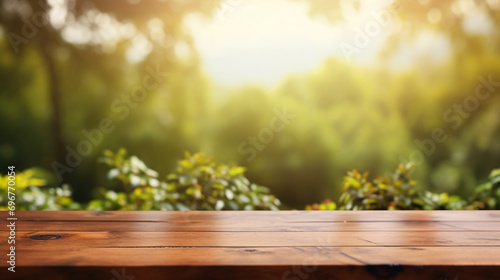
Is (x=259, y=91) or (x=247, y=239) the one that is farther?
(x=259, y=91)

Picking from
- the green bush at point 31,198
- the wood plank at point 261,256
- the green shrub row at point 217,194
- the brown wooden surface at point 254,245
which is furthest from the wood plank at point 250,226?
the green bush at point 31,198

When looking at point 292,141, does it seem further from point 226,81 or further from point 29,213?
point 29,213

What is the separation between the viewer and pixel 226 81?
141 inches

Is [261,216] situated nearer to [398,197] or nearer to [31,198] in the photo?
[398,197]

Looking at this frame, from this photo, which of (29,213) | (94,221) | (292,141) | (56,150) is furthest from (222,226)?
(56,150)

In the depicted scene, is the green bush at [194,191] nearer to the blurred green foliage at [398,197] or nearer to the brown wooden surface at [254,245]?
the blurred green foliage at [398,197]

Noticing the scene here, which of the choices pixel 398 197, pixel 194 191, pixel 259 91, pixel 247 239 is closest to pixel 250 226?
pixel 247 239

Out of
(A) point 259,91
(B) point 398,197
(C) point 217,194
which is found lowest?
(B) point 398,197

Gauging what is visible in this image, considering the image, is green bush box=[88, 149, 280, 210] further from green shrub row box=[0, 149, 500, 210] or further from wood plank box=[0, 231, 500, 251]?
wood plank box=[0, 231, 500, 251]

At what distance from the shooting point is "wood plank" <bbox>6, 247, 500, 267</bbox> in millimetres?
780

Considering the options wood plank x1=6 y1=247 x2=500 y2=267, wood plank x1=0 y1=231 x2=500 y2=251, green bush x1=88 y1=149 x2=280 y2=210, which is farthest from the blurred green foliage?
wood plank x1=6 y1=247 x2=500 y2=267

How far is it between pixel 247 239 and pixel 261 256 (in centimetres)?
15

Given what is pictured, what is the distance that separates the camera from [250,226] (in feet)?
3.67

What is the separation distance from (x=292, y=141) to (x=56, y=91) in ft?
6.43
